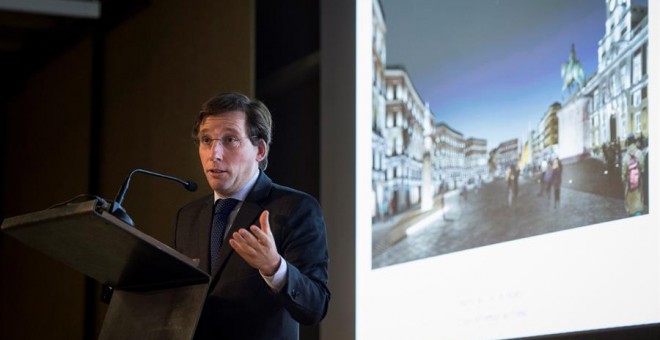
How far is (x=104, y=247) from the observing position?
1982 mm

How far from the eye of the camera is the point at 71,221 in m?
1.91

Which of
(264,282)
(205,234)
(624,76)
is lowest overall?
(264,282)

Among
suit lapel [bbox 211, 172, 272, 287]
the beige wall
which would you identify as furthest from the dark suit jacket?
the beige wall

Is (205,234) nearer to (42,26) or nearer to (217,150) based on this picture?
(217,150)

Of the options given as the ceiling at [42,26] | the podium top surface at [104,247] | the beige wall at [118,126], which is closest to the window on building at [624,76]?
the podium top surface at [104,247]

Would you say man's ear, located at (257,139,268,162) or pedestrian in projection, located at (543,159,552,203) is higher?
man's ear, located at (257,139,268,162)

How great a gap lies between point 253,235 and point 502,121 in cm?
145

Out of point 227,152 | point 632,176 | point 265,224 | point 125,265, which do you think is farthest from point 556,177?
point 125,265

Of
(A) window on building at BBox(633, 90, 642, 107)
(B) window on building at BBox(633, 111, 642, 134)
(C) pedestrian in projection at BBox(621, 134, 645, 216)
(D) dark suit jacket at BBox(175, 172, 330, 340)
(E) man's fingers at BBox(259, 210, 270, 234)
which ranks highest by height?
(A) window on building at BBox(633, 90, 642, 107)

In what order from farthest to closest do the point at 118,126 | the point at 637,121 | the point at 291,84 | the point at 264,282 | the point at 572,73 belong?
the point at 118,126 → the point at 291,84 → the point at 572,73 → the point at 637,121 → the point at 264,282

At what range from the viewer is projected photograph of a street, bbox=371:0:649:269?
268 centimetres

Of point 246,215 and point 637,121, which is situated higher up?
point 637,121

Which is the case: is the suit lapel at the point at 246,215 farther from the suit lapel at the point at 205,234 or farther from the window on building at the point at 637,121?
the window on building at the point at 637,121

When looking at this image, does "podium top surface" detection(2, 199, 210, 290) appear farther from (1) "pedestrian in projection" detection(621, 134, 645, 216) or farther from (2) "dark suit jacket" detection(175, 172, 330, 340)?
(1) "pedestrian in projection" detection(621, 134, 645, 216)
